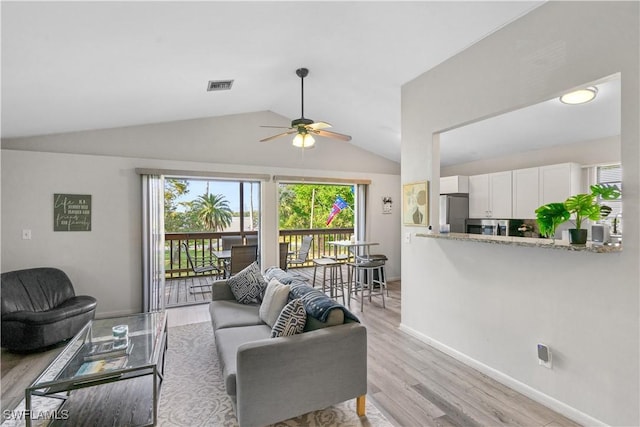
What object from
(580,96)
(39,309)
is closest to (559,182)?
(580,96)

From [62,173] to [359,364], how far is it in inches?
173

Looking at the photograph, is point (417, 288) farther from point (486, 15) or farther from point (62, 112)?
point (62, 112)

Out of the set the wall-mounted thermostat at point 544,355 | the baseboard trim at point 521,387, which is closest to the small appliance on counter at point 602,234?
the wall-mounted thermostat at point 544,355

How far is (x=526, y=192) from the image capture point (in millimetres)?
4383

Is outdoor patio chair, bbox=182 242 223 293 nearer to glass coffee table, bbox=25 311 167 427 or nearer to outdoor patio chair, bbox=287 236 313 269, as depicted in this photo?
outdoor patio chair, bbox=287 236 313 269

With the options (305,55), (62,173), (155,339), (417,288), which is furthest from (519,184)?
(62,173)

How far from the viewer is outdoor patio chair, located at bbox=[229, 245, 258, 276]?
185 inches

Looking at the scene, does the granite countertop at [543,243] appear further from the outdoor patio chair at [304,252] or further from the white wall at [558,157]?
the outdoor patio chair at [304,252]

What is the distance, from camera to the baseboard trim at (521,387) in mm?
2045

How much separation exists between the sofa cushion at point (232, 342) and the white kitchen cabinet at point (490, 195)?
4.05 metres

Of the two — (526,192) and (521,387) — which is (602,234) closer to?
(521,387)

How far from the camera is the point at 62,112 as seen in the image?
324 centimetres

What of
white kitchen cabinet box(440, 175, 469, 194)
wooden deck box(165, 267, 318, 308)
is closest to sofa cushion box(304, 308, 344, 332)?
wooden deck box(165, 267, 318, 308)

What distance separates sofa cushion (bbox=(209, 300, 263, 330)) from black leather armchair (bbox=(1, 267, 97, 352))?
1.58 meters
